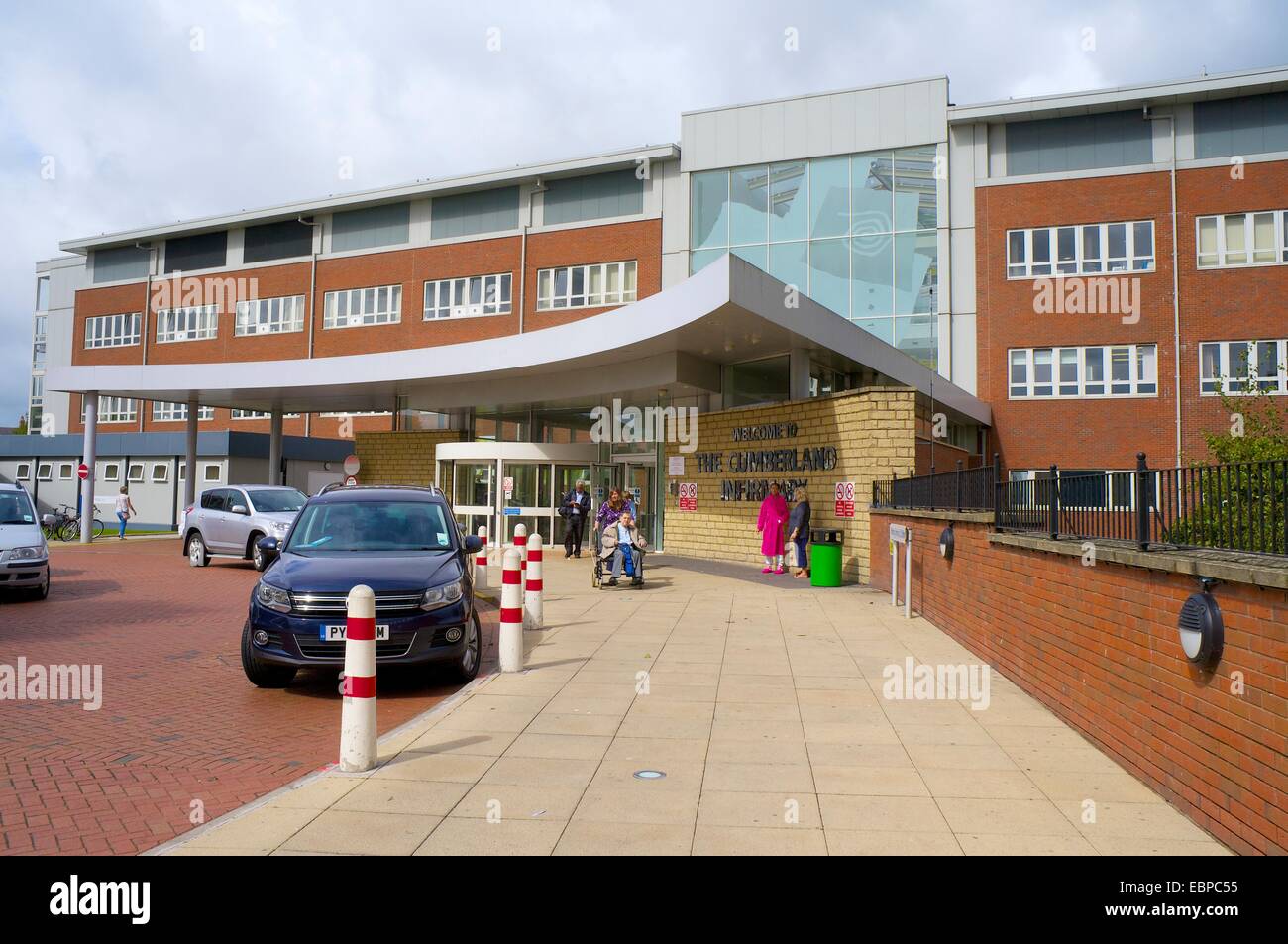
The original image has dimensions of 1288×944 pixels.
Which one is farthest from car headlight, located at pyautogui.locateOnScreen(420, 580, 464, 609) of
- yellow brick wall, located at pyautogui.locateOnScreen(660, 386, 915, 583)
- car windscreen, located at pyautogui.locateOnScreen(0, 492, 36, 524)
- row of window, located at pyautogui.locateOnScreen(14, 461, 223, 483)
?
row of window, located at pyautogui.locateOnScreen(14, 461, 223, 483)

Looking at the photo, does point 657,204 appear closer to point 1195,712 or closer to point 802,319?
point 802,319

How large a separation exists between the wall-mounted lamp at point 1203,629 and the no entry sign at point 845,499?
43.0 feet

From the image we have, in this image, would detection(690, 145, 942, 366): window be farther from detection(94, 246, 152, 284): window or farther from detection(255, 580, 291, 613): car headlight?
detection(94, 246, 152, 284): window

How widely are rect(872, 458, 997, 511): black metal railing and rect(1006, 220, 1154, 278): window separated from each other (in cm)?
1633

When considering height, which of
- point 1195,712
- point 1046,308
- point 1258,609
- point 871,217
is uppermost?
point 871,217

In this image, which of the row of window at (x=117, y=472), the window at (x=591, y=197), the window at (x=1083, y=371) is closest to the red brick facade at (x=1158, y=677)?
the window at (x=1083, y=371)

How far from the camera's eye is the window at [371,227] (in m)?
39.2

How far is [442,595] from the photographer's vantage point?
8062mm

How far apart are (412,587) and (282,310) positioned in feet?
125

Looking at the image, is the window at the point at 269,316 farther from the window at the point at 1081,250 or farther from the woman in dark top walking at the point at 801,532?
the woman in dark top walking at the point at 801,532

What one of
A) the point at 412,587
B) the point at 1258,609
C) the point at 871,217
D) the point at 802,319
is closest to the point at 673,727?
the point at 412,587

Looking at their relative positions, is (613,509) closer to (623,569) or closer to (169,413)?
(623,569)

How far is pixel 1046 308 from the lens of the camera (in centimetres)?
2955
